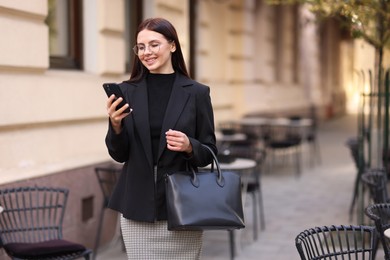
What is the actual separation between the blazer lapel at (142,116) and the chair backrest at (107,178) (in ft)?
10.1

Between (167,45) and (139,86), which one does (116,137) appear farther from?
(167,45)

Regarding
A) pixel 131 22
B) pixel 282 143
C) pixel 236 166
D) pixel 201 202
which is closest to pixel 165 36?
pixel 201 202

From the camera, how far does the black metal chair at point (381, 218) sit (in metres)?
3.65

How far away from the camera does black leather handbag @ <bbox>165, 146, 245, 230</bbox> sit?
295 cm

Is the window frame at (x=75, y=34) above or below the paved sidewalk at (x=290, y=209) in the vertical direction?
above

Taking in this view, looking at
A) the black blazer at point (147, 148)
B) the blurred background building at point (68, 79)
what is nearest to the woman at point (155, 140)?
the black blazer at point (147, 148)

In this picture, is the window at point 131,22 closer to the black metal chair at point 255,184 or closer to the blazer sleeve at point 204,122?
the black metal chair at point 255,184

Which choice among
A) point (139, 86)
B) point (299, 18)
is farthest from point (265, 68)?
point (139, 86)

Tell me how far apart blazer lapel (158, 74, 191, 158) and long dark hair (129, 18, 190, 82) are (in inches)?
4.0

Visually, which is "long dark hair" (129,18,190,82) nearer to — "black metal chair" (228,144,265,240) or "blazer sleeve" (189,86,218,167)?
"blazer sleeve" (189,86,218,167)

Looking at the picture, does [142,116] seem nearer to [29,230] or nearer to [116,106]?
[116,106]

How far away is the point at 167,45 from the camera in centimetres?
317

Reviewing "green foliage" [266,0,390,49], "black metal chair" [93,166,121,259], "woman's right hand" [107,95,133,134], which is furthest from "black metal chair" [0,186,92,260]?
"green foliage" [266,0,390,49]

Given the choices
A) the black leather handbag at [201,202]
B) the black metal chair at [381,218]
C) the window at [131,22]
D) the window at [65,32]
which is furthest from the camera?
the window at [131,22]
